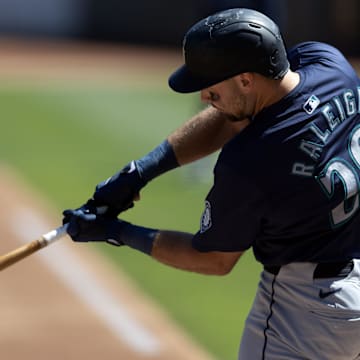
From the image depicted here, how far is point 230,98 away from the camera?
12.1ft

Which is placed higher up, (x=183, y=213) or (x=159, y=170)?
(x=183, y=213)

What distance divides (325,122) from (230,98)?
406 millimetres

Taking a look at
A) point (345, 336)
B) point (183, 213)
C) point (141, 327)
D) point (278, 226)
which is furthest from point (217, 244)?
point (183, 213)

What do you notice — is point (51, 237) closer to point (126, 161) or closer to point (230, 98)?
point (230, 98)

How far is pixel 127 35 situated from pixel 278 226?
54.9ft

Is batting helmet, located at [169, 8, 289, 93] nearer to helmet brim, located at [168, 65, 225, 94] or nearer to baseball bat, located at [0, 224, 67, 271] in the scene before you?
helmet brim, located at [168, 65, 225, 94]

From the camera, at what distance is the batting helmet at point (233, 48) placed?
3.56 meters

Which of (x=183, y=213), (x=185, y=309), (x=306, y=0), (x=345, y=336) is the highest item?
(x=306, y=0)

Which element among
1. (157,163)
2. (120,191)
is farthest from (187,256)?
(157,163)

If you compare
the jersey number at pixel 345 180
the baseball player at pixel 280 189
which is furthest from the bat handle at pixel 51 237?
the jersey number at pixel 345 180

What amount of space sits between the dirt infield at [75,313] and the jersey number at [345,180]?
99.7 inches

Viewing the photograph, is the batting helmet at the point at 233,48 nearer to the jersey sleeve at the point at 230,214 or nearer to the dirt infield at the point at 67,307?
the jersey sleeve at the point at 230,214

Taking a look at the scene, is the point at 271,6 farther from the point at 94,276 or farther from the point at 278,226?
the point at 278,226

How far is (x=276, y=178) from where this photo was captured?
362 centimetres
